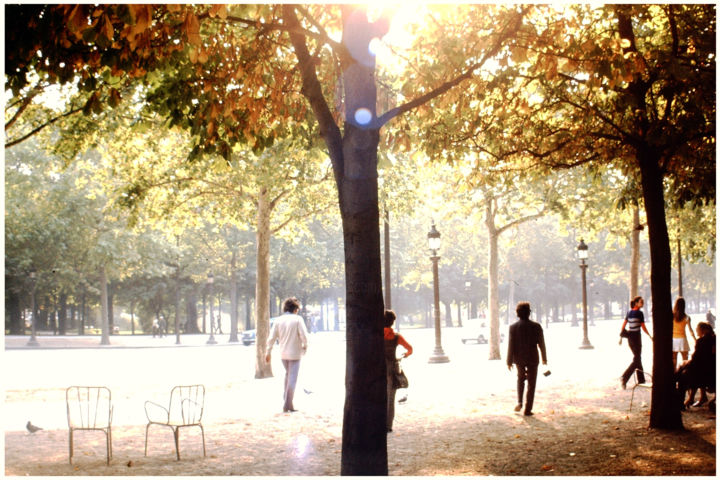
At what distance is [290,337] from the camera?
1261cm

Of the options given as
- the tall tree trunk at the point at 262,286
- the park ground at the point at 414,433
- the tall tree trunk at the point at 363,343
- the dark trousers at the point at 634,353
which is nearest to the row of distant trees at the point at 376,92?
the tall tree trunk at the point at 363,343

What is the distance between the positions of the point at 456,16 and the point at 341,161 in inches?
124

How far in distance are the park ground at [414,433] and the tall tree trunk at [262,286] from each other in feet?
1.99

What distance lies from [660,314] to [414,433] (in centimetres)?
382

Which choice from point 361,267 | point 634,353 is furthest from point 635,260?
point 361,267

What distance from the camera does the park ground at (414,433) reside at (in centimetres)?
809

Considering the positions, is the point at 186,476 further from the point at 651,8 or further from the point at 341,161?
the point at 651,8

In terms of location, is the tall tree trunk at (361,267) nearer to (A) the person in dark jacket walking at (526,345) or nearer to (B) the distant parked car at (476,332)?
(A) the person in dark jacket walking at (526,345)

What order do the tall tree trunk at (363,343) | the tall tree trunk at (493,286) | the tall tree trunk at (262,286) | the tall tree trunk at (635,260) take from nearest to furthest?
the tall tree trunk at (363,343) → the tall tree trunk at (262,286) → the tall tree trunk at (493,286) → the tall tree trunk at (635,260)

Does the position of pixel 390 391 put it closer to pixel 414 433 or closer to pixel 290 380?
pixel 414 433

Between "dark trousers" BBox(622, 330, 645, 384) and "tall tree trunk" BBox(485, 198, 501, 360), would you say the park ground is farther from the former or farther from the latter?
"tall tree trunk" BBox(485, 198, 501, 360)

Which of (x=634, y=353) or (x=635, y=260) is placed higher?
(x=635, y=260)

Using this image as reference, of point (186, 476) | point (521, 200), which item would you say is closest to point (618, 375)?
point (521, 200)

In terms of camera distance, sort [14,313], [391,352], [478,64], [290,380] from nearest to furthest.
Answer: [478,64], [391,352], [290,380], [14,313]
